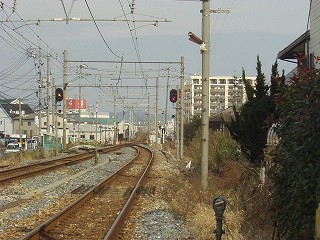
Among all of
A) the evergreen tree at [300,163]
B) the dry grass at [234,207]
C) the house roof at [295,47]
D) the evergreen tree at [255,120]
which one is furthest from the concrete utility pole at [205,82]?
the evergreen tree at [300,163]

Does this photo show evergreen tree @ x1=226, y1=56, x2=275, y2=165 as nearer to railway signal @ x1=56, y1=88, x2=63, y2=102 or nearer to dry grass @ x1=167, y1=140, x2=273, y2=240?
dry grass @ x1=167, y1=140, x2=273, y2=240

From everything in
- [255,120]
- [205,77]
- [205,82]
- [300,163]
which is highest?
[205,77]

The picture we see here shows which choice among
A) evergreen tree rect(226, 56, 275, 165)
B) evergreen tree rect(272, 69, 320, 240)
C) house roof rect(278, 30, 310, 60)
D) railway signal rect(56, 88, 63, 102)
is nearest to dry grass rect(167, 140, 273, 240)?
evergreen tree rect(226, 56, 275, 165)

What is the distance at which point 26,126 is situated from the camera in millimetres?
121000

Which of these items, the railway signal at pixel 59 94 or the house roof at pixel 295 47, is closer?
the house roof at pixel 295 47

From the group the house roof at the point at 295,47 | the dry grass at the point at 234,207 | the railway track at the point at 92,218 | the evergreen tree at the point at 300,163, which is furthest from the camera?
the house roof at the point at 295,47

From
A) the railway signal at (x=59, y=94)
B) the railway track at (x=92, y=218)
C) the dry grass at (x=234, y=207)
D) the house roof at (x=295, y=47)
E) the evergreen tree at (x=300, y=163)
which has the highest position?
the house roof at (x=295, y=47)

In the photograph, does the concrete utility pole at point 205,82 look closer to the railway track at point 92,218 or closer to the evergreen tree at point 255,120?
the evergreen tree at point 255,120

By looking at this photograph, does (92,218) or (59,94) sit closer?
(92,218)

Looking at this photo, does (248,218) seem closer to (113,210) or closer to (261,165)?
(261,165)

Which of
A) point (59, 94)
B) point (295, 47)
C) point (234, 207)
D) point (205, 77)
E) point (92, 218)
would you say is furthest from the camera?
point (59, 94)

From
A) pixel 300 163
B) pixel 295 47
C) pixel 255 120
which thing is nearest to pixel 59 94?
pixel 295 47

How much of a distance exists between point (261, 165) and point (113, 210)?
153 inches

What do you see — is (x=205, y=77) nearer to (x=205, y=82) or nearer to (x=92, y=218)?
(x=205, y=82)
